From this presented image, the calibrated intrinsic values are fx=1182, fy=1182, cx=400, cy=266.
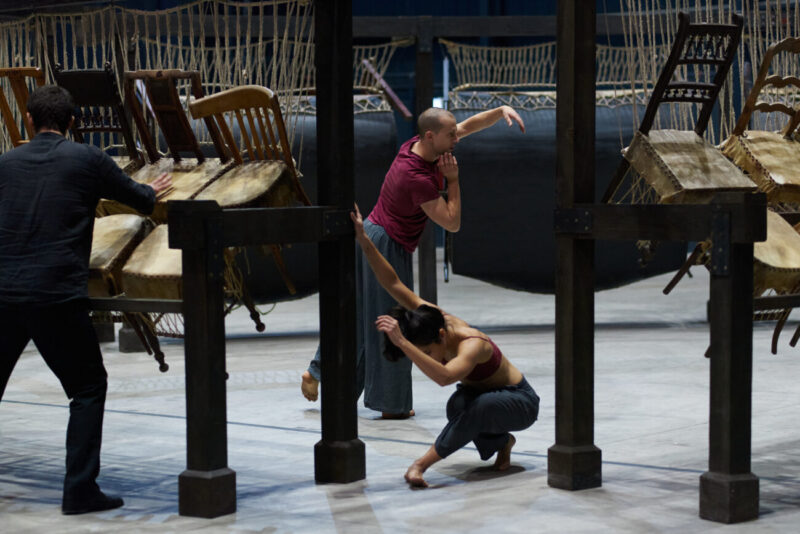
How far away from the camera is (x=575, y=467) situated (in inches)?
165

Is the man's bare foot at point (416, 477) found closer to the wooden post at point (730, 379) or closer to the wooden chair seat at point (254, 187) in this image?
the wooden post at point (730, 379)

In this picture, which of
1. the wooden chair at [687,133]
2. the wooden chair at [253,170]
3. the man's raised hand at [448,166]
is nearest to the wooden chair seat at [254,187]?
the wooden chair at [253,170]

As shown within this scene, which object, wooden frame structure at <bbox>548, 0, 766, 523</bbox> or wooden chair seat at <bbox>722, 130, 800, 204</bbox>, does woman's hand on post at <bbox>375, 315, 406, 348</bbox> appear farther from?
wooden chair seat at <bbox>722, 130, 800, 204</bbox>

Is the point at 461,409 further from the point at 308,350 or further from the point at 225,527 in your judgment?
the point at 308,350

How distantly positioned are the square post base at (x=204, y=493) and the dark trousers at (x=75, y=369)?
0.34 m

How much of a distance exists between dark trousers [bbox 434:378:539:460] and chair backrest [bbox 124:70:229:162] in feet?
4.57

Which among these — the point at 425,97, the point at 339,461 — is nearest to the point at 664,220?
the point at 339,461

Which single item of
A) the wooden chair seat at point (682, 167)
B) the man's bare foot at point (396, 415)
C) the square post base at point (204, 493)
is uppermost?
the wooden chair seat at point (682, 167)

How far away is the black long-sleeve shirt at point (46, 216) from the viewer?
390 centimetres

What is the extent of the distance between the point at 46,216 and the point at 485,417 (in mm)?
1727

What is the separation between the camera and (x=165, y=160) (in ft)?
16.5

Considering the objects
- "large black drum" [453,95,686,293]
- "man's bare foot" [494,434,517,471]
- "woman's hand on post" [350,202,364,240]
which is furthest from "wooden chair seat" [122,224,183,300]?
"large black drum" [453,95,686,293]

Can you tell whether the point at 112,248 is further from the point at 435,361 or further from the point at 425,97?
the point at 425,97

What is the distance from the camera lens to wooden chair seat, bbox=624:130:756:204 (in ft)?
14.9
